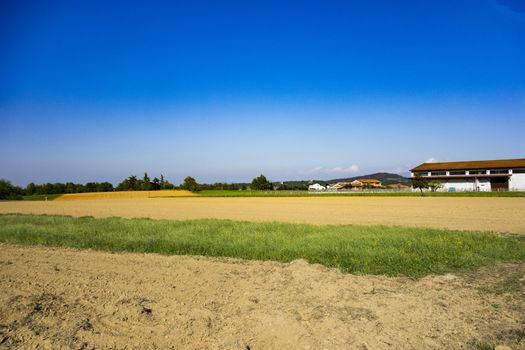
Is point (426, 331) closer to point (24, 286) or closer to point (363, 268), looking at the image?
point (363, 268)

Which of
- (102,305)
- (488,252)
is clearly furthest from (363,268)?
(102,305)

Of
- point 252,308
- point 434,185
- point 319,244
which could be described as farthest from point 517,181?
point 252,308

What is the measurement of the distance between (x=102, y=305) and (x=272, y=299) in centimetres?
341

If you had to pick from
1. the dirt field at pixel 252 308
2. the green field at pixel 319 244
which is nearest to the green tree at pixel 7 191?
the green field at pixel 319 244

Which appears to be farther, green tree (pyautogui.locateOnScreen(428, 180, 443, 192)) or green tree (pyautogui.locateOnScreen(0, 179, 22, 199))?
green tree (pyautogui.locateOnScreen(428, 180, 443, 192))

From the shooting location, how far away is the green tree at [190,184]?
104 m

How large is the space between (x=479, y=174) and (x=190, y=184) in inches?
2966

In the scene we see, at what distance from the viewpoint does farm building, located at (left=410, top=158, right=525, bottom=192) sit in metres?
86.0

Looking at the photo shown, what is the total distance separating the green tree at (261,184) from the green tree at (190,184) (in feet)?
67.0

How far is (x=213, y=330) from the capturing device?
6.27m

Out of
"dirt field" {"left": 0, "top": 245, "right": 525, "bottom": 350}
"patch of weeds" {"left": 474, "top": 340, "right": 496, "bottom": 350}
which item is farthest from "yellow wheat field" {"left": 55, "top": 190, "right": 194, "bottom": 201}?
"patch of weeds" {"left": 474, "top": 340, "right": 496, "bottom": 350}

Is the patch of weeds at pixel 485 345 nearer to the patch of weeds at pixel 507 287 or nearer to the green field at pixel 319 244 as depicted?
the patch of weeds at pixel 507 287

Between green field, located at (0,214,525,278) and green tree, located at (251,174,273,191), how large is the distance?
97.7 m

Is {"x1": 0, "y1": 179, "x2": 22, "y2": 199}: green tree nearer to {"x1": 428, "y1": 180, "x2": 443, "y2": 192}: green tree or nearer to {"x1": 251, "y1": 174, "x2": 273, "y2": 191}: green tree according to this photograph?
{"x1": 251, "y1": 174, "x2": 273, "y2": 191}: green tree
